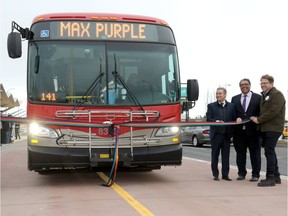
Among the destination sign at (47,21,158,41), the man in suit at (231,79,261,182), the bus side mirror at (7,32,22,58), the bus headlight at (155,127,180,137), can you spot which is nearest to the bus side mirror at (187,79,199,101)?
the man in suit at (231,79,261,182)

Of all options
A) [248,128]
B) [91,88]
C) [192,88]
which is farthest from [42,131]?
[248,128]

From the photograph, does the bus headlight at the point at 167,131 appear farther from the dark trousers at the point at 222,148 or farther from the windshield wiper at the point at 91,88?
the windshield wiper at the point at 91,88

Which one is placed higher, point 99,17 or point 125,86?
point 99,17

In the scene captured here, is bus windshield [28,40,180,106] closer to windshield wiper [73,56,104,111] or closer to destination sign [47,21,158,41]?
windshield wiper [73,56,104,111]

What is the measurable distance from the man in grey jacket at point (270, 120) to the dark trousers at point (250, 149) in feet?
1.70

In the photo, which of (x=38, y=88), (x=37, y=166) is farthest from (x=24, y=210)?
(x=38, y=88)

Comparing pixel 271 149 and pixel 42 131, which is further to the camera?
pixel 271 149

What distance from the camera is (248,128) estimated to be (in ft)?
26.5

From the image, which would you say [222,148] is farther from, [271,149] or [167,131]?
[167,131]

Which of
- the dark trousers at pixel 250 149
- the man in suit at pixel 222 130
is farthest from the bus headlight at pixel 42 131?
the dark trousers at pixel 250 149

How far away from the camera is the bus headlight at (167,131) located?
7543mm

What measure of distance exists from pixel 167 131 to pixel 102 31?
2325 millimetres

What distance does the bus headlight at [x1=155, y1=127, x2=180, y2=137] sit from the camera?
24.7ft

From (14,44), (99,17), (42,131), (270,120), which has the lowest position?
(42,131)
